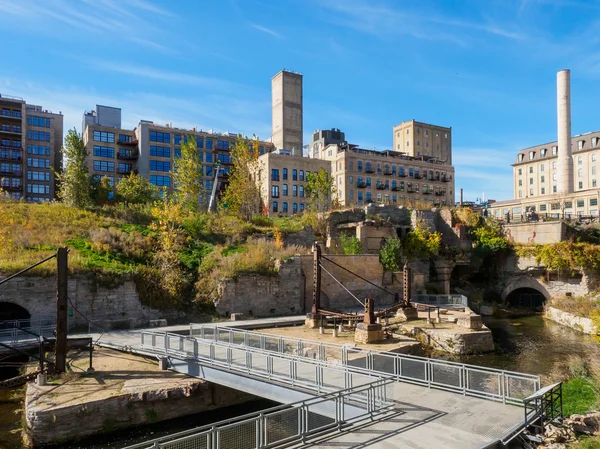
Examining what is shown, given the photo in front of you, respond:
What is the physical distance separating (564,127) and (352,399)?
196ft

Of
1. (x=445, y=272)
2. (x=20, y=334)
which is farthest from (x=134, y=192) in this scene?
(x=445, y=272)

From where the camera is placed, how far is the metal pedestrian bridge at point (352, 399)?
9328mm

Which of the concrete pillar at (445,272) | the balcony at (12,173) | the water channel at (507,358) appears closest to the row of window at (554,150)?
the concrete pillar at (445,272)

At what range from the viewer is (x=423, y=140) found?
101 m

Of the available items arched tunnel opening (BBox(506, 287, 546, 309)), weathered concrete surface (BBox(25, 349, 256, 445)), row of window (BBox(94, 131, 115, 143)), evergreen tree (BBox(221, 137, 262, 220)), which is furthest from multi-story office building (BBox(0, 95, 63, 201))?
arched tunnel opening (BBox(506, 287, 546, 309))

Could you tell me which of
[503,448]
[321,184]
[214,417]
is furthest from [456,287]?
[503,448]

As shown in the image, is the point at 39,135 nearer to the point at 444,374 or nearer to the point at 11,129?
the point at 11,129

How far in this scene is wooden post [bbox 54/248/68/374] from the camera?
16.2 meters

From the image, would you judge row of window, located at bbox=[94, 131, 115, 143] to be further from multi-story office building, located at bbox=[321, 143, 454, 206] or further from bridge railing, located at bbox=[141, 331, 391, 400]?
bridge railing, located at bbox=[141, 331, 391, 400]

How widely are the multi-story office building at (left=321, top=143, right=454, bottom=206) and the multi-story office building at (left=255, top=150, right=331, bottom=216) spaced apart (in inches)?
316

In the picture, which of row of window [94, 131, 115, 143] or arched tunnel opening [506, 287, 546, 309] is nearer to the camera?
arched tunnel opening [506, 287, 546, 309]

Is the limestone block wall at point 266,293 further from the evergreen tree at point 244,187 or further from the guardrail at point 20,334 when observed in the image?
the evergreen tree at point 244,187

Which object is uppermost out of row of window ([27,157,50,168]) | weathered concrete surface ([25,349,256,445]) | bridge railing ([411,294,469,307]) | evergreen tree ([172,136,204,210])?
row of window ([27,157,50,168])

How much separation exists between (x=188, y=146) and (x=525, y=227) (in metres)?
34.2
